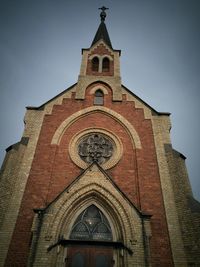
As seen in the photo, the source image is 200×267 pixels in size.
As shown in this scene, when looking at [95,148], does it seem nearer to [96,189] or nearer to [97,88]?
[96,189]

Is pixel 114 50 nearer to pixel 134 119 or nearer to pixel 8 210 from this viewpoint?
pixel 134 119

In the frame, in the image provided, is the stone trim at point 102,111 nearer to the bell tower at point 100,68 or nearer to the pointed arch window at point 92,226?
the bell tower at point 100,68

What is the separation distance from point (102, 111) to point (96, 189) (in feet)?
17.6

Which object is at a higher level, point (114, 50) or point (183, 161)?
point (114, 50)

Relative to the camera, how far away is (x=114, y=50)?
17844 mm

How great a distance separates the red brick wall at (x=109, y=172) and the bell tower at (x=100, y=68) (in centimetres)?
119

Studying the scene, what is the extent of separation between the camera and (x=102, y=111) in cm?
1345

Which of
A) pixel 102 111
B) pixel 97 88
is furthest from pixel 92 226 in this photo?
pixel 97 88

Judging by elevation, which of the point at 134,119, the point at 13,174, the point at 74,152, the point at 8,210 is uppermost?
the point at 134,119

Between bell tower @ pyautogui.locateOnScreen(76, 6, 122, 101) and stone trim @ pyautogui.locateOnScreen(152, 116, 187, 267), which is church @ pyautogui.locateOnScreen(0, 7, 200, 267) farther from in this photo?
bell tower @ pyautogui.locateOnScreen(76, 6, 122, 101)

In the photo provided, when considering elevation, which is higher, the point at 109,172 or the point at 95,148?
the point at 95,148

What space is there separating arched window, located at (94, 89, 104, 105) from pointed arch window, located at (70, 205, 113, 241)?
22.1 feet

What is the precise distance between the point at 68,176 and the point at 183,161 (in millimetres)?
5720

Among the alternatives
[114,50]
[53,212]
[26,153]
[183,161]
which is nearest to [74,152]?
[26,153]
